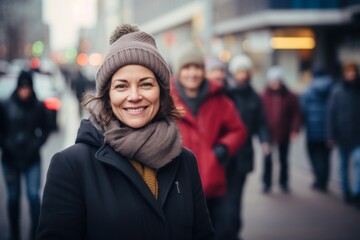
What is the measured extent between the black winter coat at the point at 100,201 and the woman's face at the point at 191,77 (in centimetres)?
248

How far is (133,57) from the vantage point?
2508mm

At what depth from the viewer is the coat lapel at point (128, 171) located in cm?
242

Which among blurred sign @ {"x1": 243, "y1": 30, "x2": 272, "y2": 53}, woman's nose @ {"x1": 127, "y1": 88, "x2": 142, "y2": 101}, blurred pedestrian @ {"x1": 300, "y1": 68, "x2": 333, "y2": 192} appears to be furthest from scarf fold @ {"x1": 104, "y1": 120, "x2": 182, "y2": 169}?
blurred sign @ {"x1": 243, "y1": 30, "x2": 272, "y2": 53}

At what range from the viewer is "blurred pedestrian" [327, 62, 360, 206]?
27.9 ft

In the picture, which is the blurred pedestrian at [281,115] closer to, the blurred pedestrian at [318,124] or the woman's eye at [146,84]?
the blurred pedestrian at [318,124]

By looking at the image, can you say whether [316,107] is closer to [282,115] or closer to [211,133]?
[282,115]

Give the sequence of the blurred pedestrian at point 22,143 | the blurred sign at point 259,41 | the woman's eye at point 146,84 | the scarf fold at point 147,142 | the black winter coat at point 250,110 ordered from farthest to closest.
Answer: the blurred sign at point 259,41 → the black winter coat at point 250,110 → the blurred pedestrian at point 22,143 → the woman's eye at point 146,84 → the scarf fold at point 147,142

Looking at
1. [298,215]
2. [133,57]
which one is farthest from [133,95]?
[298,215]

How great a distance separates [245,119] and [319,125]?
2.81 meters

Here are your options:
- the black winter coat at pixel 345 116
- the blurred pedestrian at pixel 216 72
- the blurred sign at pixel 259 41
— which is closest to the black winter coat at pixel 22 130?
the blurred pedestrian at pixel 216 72

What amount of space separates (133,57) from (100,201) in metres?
0.65

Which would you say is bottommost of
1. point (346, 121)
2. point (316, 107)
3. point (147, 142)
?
point (346, 121)

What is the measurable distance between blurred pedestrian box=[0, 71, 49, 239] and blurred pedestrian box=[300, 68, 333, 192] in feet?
16.3

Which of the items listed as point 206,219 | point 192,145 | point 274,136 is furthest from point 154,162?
point 274,136
